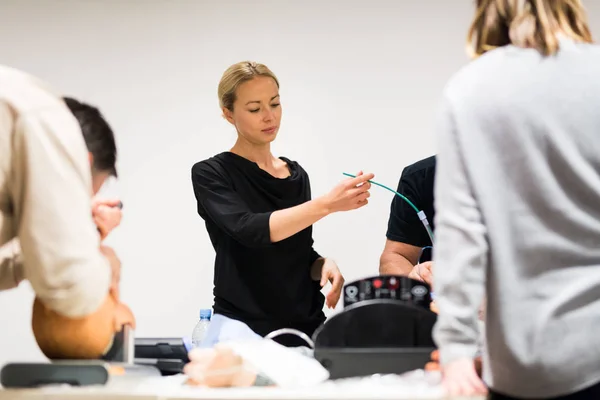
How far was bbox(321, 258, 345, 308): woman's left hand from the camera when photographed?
5.70ft

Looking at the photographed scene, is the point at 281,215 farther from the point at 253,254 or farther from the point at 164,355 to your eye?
the point at 164,355

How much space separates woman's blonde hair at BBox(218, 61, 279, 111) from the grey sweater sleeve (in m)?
1.03

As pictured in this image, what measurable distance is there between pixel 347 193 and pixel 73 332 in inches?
30.6

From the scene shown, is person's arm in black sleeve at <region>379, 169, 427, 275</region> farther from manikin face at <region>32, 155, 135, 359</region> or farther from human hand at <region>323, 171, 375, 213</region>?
manikin face at <region>32, 155, 135, 359</region>

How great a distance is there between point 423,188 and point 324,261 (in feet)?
1.43

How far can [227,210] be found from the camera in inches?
68.2

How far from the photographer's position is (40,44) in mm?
2861

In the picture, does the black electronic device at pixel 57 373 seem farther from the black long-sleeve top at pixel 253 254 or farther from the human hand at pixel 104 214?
the black long-sleeve top at pixel 253 254

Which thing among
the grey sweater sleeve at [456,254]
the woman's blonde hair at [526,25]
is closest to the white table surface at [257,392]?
the grey sweater sleeve at [456,254]

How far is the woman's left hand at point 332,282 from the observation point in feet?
5.70

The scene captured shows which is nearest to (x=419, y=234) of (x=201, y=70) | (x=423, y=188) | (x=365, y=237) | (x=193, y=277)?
(x=423, y=188)

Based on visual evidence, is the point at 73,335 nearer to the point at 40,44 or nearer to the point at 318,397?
the point at 318,397

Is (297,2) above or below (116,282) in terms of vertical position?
above

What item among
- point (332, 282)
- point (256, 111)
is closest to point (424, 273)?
point (332, 282)
